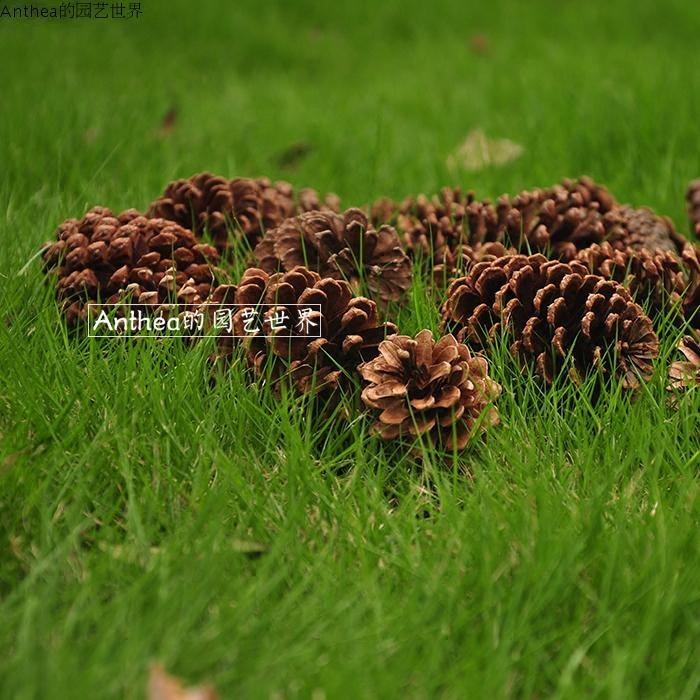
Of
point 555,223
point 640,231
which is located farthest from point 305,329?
point 640,231

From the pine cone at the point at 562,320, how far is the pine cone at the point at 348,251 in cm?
27

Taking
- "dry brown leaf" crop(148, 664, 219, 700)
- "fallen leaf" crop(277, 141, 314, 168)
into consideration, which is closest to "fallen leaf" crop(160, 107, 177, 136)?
"fallen leaf" crop(277, 141, 314, 168)

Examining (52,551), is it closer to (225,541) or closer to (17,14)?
(225,541)

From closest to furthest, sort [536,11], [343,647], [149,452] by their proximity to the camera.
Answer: [343,647]
[149,452]
[536,11]

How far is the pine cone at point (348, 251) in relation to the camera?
2.14 metres

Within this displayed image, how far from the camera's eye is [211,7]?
560cm

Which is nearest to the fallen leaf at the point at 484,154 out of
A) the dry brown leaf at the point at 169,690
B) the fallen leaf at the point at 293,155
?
the fallen leaf at the point at 293,155

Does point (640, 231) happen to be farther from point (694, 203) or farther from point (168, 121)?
point (168, 121)

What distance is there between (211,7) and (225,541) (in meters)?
4.85

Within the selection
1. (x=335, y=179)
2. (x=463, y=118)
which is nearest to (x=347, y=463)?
(x=335, y=179)

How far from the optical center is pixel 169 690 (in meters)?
1.15

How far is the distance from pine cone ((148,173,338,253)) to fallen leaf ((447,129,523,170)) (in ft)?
3.48

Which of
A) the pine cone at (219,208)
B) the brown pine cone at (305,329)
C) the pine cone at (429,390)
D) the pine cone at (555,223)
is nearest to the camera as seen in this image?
the pine cone at (429,390)

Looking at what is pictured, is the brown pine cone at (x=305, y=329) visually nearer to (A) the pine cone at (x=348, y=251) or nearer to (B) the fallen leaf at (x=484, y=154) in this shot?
(A) the pine cone at (x=348, y=251)
